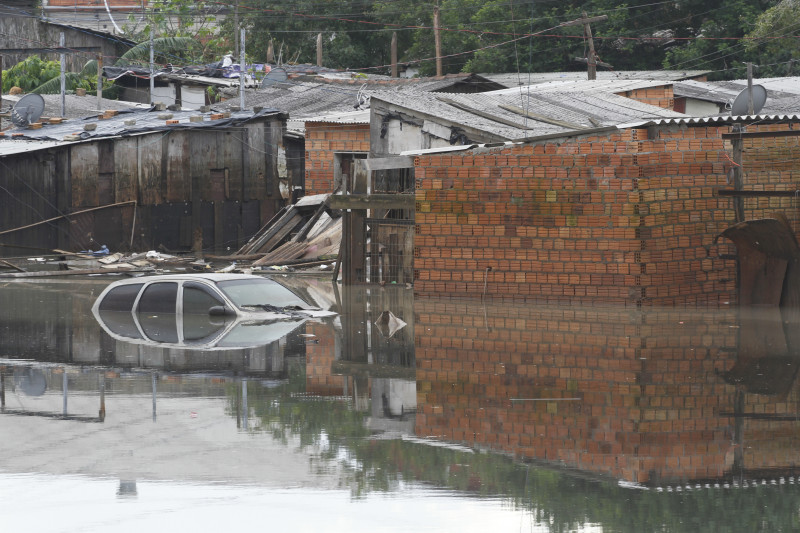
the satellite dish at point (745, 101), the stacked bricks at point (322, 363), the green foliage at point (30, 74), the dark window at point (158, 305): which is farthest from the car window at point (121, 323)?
the green foliage at point (30, 74)

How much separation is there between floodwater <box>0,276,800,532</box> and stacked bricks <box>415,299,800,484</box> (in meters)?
0.04

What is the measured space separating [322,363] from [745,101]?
1507cm

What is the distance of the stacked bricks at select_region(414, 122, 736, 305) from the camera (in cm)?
1892

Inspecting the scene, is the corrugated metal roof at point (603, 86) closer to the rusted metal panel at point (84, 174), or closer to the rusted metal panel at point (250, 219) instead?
the rusted metal panel at point (250, 219)

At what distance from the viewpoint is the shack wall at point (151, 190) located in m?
34.1

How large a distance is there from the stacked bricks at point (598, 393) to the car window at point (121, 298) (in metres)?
4.56

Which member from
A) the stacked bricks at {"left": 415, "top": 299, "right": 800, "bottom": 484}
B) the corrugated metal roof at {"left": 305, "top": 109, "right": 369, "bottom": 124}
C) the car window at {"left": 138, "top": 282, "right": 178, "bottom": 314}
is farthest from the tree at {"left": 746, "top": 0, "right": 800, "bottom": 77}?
the car window at {"left": 138, "top": 282, "right": 178, "bottom": 314}

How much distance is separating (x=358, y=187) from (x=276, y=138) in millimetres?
13034

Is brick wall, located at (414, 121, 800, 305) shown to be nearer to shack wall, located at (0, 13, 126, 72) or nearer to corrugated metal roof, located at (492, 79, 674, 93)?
corrugated metal roof, located at (492, 79, 674, 93)

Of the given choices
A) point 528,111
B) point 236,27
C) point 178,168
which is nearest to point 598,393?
point 528,111

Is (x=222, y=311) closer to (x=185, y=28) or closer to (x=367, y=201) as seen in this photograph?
(x=367, y=201)

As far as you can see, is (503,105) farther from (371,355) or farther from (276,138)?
(371,355)

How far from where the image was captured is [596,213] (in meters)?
19.2

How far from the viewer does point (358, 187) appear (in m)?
23.3
